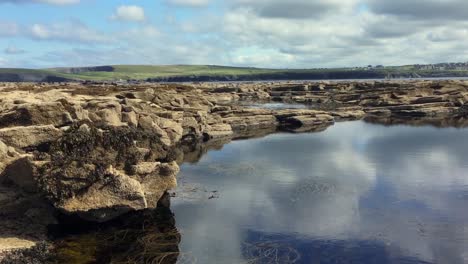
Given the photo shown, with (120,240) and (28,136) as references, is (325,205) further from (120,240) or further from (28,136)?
(28,136)

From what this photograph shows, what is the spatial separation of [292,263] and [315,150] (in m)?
35.7

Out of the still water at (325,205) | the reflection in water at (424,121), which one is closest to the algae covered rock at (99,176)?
the still water at (325,205)

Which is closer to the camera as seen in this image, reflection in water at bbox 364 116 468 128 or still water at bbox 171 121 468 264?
still water at bbox 171 121 468 264

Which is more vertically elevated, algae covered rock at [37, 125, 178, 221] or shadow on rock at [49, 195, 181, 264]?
algae covered rock at [37, 125, 178, 221]

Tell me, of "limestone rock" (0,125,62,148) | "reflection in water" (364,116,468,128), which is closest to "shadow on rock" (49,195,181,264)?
"limestone rock" (0,125,62,148)

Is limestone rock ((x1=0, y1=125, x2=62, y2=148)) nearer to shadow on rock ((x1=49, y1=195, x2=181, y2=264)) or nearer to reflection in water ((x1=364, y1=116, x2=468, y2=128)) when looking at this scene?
shadow on rock ((x1=49, y1=195, x2=181, y2=264))

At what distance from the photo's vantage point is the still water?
25.5 metres

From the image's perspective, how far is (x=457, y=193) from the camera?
36.4 meters

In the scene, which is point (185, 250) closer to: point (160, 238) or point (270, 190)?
point (160, 238)

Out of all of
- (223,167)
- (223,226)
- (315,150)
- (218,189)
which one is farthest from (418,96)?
(223,226)

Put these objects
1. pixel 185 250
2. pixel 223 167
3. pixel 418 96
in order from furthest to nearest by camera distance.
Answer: pixel 418 96 → pixel 223 167 → pixel 185 250

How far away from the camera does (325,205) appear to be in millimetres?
33969

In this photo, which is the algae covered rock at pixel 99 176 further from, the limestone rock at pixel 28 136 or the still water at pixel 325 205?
the still water at pixel 325 205

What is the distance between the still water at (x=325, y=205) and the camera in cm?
2545
